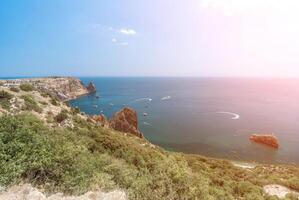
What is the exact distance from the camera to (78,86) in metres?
129

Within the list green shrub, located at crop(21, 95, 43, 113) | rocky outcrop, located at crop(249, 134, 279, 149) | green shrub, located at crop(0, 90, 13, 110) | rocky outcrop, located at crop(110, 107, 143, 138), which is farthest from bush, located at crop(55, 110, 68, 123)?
rocky outcrop, located at crop(249, 134, 279, 149)

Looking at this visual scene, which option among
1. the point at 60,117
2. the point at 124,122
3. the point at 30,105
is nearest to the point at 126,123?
the point at 124,122

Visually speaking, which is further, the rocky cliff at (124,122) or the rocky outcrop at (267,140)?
the rocky outcrop at (267,140)

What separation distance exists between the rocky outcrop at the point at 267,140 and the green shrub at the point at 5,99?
47.3 metres

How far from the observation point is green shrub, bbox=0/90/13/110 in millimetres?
17703

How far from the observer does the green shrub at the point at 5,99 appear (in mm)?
17703

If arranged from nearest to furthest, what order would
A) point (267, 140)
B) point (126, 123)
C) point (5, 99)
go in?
point (5, 99) < point (126, 123) < point (267, 140)

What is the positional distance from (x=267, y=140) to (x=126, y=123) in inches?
1210

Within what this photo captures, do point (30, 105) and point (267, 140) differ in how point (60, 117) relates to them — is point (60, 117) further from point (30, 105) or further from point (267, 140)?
point (267, 140)

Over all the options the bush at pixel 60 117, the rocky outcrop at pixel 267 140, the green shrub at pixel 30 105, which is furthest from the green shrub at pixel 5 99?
the rocky outcrop at pixel 267 140

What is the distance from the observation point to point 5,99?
62.6 ft

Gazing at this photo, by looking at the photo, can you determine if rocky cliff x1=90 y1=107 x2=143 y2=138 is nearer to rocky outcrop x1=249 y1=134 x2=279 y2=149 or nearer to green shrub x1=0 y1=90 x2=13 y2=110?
green shrub x1=0 y1=90 x2=13 y2=110

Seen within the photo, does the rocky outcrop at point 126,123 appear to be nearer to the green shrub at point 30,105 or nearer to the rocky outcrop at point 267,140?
the green shrub at point 30,105

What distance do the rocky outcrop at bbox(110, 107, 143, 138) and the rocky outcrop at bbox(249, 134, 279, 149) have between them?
26114 mm
